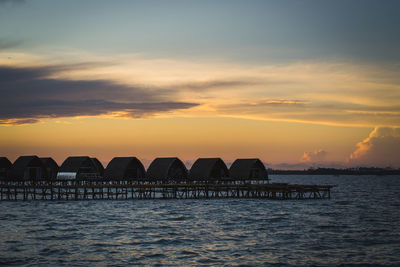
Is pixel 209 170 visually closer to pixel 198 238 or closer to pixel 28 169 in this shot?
pixel 28 169

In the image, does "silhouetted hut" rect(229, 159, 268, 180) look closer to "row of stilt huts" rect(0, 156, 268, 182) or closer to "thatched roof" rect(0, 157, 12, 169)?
"row of stilt huts" rect(0, 156, 268, 182)

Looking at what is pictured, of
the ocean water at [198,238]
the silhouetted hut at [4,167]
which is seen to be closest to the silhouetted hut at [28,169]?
the silhouetted hut at [4,167]

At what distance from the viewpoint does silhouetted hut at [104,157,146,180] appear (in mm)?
81438

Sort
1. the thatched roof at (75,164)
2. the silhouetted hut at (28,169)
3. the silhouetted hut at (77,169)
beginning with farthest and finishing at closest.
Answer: the silhouetted hut at (28,169), the thatched roof at (75,164), the silhouetted hut at (77,169)

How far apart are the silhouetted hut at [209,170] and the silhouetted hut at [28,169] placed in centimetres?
2761

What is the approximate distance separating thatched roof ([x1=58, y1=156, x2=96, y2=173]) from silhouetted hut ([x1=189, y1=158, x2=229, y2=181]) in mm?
18561

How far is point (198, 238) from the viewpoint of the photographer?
37.9 metres

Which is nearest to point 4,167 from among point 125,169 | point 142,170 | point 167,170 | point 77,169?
point 77,169

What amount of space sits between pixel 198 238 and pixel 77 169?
51002mm

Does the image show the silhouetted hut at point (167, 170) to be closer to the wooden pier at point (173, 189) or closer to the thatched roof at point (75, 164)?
the wooden pier at point (173, 189)

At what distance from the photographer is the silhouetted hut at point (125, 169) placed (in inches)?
3206

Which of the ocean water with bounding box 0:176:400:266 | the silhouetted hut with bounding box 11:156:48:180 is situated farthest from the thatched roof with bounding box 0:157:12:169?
the ocean water with bounding box 0:176:400:266

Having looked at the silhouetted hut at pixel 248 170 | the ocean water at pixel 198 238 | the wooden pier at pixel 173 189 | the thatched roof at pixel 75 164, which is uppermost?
the thatched roof at pixel 75 164

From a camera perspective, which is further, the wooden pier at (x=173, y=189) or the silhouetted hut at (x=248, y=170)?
the silhouetted hut at (x=248, y=170)
